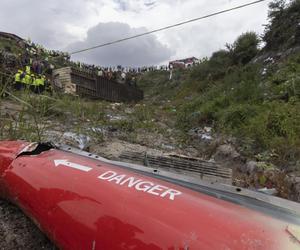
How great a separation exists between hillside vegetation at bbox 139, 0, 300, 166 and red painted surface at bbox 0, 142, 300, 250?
3272 mm

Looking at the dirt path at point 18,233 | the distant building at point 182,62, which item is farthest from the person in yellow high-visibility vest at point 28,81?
the distant building at point 182,62

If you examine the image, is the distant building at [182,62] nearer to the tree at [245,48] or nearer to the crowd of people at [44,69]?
the crowd of people at [44,69]

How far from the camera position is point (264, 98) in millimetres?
7820

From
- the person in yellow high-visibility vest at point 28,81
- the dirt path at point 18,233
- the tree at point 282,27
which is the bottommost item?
the dirt path at point 18,233

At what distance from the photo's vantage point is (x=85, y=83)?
1441 centimetres

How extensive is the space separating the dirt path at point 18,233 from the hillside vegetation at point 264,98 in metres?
3.33

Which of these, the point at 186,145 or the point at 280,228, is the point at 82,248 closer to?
the point at 280,228

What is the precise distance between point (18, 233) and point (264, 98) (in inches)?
266

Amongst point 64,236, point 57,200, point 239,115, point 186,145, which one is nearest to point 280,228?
point 64,236

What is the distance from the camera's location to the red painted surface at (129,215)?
1.23 meters

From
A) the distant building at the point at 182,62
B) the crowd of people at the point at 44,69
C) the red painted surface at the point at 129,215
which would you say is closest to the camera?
the red painted surface at the point at 129,215

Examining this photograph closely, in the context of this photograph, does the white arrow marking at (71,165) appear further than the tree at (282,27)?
No

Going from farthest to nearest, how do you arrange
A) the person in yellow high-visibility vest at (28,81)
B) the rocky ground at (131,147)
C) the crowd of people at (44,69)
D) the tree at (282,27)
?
the tree at (282,27) → the crowd of people at (44,69) → the person in yellow high-visibility vest at (28,81) → the rocky ground at (131,147)

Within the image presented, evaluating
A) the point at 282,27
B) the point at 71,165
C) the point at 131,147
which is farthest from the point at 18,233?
the point at 282,27
